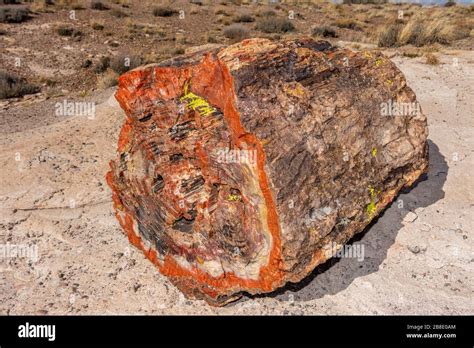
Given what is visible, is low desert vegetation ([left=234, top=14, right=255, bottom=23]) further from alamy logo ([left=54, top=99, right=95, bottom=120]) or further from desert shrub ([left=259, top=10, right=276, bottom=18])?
alamy logo ([left=54, top=99, right=95, bottom=120])

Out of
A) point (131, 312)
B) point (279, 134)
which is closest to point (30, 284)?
point (131, 312)

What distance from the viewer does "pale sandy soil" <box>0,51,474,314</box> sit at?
4727 mm

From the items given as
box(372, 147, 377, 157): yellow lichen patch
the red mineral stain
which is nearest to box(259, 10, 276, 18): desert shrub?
the red mineral stain

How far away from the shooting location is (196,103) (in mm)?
4672

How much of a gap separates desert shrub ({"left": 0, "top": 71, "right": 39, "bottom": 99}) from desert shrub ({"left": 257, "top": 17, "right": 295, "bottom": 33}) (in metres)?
11.0

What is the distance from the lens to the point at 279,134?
4090mm

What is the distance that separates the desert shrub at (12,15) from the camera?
1750 cm

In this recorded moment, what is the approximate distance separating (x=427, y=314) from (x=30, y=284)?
4.69 m

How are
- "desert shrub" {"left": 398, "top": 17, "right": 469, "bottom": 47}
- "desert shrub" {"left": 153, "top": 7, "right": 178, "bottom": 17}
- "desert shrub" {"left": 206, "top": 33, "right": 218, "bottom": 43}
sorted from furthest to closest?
"desert shrub" {"left": 153, "top": 7, "right": 178, "bottom": 17} < "desert shrub" {"left": 206, "top": 33, "right": 218, "bottom": 43} < "desert shrub" {"left": 398, "top": 17, "right": 469, "bottom": 47}

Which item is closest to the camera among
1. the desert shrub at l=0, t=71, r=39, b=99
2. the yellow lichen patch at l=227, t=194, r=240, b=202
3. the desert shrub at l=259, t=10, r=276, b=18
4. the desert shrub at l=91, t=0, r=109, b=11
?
the yellow lichen patch at l=227, t=194, r=240, b=202

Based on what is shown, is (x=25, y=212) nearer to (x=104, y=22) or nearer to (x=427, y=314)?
(x=427, y=314)

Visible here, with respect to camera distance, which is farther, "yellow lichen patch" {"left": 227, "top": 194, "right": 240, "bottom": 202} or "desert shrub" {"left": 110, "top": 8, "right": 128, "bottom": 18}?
"desert shrub" {"left": 110, "top": 8, "right": 128, "bottom": 18}

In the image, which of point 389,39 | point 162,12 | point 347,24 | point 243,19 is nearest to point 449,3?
point 347,24

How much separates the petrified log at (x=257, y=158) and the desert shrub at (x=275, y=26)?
14.9 meters
